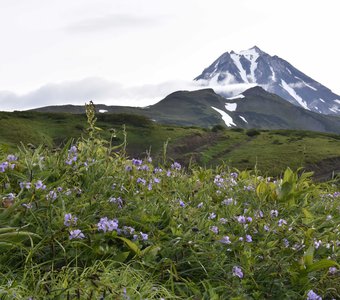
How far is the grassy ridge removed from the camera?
276 ft

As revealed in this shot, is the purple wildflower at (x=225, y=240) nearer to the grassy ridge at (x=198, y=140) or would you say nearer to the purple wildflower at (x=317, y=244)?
the purple wildflower at (x=317, y=244)

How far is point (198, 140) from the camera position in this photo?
10456 cm

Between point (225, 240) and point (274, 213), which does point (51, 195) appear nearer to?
point (225, 240)

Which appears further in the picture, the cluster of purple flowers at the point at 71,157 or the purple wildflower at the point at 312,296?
the cluster of purple flowers at the point at 71,157

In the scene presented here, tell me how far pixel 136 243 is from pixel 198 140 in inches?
3952

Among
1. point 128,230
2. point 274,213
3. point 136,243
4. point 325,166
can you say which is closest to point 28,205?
point 128,230

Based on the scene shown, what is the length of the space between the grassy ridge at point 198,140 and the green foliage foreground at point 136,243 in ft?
231

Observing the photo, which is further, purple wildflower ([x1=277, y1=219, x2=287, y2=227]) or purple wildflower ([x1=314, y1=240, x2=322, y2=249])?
purple wildflower ([x1=277, y1=219, x2=287, y2=227])

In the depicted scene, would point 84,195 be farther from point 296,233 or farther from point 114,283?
point 296,233

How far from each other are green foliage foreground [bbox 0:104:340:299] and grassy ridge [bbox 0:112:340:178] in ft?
231

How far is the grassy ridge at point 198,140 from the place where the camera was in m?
84.0

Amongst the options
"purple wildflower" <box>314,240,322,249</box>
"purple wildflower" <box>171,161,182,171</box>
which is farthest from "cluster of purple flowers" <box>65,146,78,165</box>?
"purple wildflower" <box>314,240,322,249</box>

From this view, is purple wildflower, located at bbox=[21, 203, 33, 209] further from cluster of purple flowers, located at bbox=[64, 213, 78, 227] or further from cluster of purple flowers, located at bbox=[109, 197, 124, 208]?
cluster of purple flowers, located at bbox=[109, 197, 124, 208]

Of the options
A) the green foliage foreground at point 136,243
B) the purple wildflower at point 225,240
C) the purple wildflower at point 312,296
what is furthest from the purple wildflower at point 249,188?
the purple wildflower at point 312,296
